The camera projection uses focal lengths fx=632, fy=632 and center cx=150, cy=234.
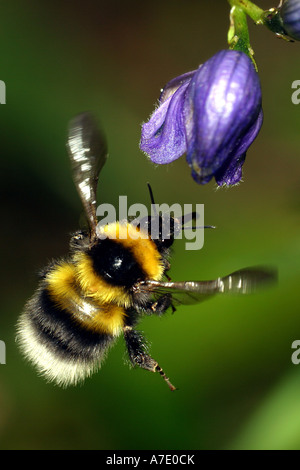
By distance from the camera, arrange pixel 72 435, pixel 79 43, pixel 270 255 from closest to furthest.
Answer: pixel 270 255 < pixel 72 435 < pixel 79 43

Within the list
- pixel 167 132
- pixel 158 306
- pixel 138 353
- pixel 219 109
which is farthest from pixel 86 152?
pixel 138 353

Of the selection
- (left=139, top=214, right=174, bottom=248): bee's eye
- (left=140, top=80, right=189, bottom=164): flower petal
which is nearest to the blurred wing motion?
(left=139, top=214, right=174, bottom=248): bee's eye

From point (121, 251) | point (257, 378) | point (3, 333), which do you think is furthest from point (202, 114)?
point (3, 333)

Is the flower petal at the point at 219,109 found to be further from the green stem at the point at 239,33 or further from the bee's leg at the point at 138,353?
the bee's leg at the point at 138,353

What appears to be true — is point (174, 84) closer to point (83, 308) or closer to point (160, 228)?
point (160, 228)

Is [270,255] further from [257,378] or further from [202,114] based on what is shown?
[202,114]

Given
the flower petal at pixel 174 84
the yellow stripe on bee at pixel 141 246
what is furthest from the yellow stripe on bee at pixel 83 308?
the flower petal at pixel 174 84
